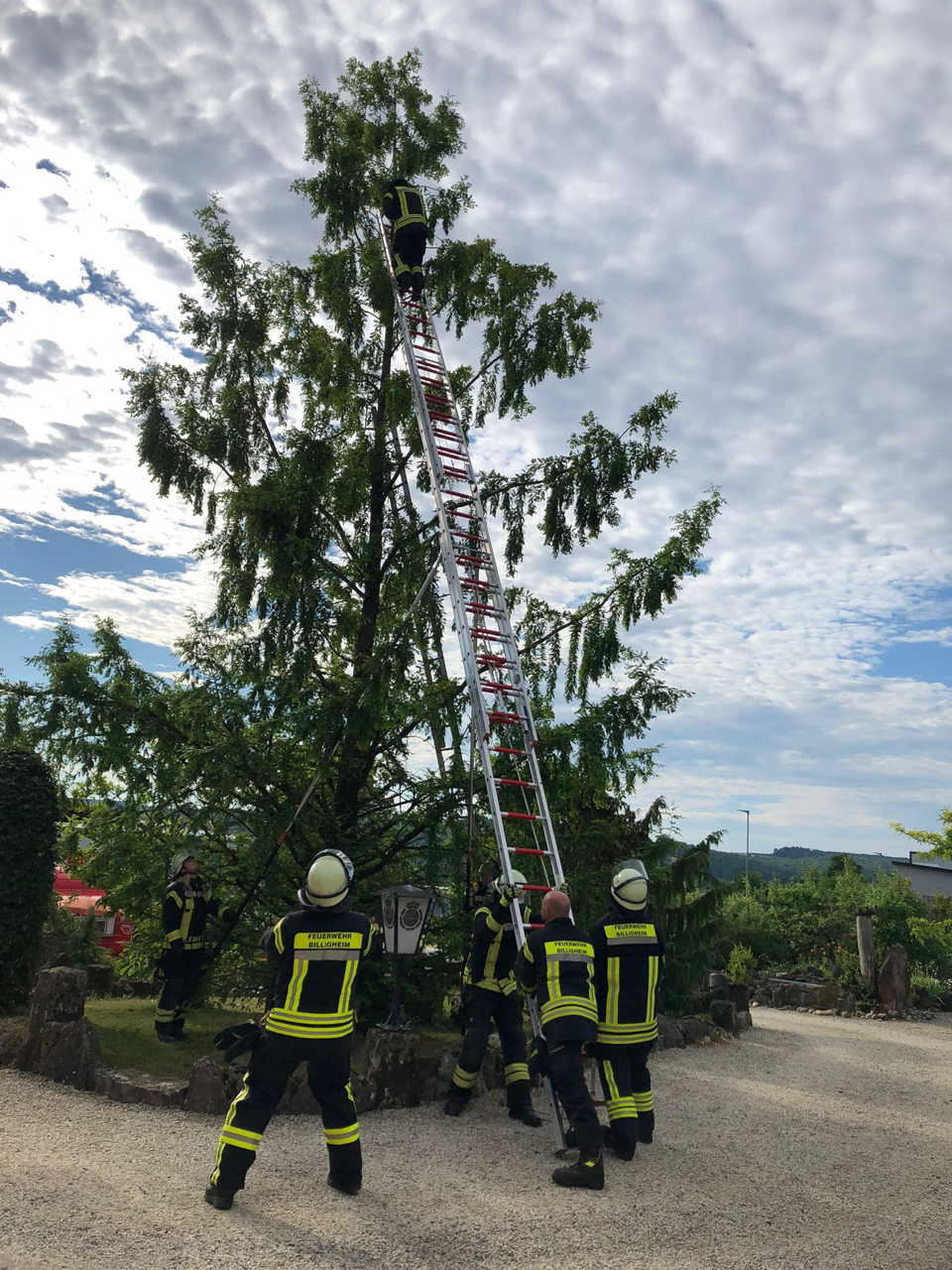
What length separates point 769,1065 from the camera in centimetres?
1038

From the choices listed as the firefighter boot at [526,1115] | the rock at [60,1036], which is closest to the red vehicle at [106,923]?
the rock at [60,1036]

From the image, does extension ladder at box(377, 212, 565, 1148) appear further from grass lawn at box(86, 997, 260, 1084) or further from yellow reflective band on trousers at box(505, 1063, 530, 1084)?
grass lawn at box(86, 997, 260, 1084)

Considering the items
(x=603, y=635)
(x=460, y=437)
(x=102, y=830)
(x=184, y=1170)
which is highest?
(x=460, y=437)

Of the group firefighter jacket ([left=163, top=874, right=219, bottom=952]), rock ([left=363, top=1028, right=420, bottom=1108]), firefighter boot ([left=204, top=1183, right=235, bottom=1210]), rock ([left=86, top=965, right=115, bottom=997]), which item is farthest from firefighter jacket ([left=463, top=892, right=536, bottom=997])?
rock ([left=86, top=965, right=115, bottom=997])

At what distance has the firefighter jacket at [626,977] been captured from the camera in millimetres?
6480

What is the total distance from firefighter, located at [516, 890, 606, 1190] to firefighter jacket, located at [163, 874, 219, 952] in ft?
13.1

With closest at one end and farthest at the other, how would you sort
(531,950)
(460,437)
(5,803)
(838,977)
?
(531,950) < (5,803) < (460,437) < (838,977)

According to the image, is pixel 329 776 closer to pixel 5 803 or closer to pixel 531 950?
pixel 5 803

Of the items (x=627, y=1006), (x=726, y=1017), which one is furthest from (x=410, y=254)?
(x=726, y=1017)

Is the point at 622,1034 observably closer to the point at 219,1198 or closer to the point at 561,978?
the point at 561,978

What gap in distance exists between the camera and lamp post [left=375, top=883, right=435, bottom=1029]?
25.1ft

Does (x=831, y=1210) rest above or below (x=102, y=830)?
below

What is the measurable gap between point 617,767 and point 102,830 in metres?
5.59

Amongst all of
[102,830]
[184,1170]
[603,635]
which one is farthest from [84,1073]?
[603,635]
